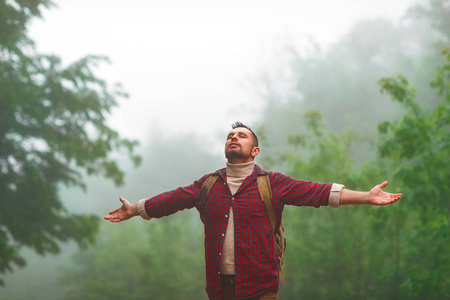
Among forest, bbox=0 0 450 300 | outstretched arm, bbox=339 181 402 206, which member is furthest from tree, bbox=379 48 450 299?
outstretched arm, bbox=339 181 402 206

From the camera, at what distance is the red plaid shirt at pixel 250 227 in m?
2.45

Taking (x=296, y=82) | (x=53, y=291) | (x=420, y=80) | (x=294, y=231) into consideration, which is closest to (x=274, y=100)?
(x=296, y=82)

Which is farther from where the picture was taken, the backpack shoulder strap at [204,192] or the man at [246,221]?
the backpack shoulder strap at [204,192]

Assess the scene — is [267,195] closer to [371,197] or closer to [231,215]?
[231,215]

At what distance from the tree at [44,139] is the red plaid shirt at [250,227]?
577 centimetres

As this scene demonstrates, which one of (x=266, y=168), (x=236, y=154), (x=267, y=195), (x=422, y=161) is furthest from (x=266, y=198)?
(x=266, y=168)

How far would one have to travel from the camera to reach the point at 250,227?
2.50 meters

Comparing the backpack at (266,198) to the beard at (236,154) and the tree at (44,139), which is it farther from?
the tree at (44,139)

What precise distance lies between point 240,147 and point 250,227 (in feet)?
1.78

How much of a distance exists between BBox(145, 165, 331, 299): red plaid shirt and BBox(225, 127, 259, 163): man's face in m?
0.15

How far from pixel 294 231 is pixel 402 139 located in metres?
5.84

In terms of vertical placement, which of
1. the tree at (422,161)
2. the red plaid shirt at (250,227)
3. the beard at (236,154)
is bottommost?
the red plaid shirt at (250,227)

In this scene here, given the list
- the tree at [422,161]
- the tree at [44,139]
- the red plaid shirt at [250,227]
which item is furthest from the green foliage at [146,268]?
the red plaid shirt at [250,227]

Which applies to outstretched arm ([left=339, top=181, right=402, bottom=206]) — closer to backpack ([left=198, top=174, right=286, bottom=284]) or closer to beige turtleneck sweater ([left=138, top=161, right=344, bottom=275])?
beige turtleneck sweater ([left=138, top=161, right=344, bottom=275])
